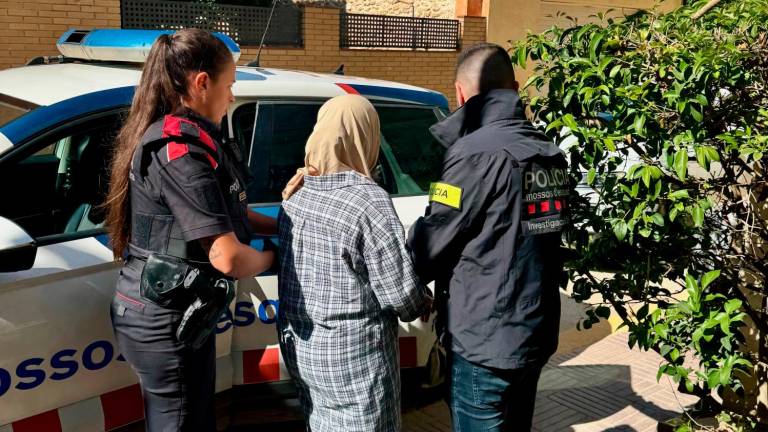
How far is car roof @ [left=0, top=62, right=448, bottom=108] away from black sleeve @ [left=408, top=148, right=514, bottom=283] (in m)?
1.20

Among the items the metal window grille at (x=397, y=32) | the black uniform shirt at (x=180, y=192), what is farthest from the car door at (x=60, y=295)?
the metal window grille at (x=397, y=32)

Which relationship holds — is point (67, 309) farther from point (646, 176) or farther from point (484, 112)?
point (646, 176)

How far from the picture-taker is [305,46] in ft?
37.8

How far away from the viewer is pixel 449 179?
2223 mm

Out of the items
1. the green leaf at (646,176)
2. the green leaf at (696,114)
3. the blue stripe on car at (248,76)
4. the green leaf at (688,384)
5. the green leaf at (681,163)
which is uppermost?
the blue stripe on car at (248,76)

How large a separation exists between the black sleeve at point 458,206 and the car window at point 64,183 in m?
1.25

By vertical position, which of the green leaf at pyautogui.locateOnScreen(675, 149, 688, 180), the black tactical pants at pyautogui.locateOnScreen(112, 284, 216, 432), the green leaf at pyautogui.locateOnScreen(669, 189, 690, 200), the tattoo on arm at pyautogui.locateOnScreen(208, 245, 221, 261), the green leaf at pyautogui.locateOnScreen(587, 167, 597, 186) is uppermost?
the green leaf at pyautogui.locateOnScreen(675, 149, 688, 180)

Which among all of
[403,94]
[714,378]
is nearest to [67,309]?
[403,94]

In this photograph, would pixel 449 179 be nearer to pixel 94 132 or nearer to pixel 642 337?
pixel 642 337

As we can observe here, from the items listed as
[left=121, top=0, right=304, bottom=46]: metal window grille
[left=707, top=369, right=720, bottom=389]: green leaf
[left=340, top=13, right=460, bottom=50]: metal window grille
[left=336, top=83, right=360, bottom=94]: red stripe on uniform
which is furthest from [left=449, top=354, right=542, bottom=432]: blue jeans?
[left=340, top=13, right=460, bottom=50]: metal window grille

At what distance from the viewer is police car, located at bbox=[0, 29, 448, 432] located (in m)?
2.39

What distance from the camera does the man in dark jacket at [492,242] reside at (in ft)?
7.19

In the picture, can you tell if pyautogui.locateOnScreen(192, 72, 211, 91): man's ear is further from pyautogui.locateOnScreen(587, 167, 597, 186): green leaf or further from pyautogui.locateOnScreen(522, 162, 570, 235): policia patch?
pyautogui.locateOnScreen(587, 167, 597, 186): green leaf

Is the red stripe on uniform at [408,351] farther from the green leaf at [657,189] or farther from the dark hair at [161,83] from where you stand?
the dark hair at [161,83]
